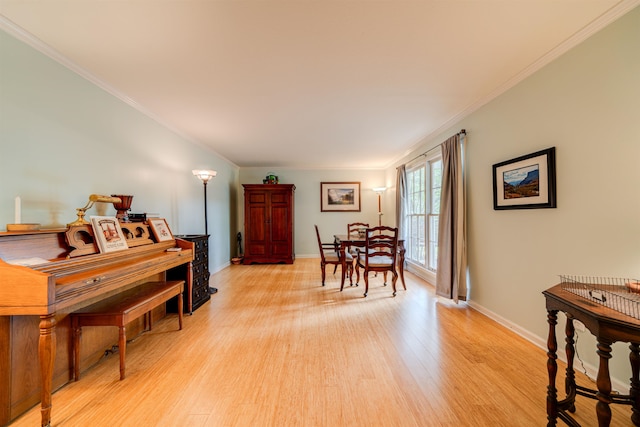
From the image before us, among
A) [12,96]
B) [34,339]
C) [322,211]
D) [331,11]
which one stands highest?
[331,11]

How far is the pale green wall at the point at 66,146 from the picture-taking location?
5.40ft

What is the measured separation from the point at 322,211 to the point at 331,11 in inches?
209

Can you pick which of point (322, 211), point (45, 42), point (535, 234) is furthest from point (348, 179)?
point (45, 42)

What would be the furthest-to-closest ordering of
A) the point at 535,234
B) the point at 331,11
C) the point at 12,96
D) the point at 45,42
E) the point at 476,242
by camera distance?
the point at 476,242, the point at 535,234, the point at 45,42, the point at 12,96, the point at 331,11

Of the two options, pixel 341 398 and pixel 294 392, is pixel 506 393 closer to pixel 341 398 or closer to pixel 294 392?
pixel 341 398

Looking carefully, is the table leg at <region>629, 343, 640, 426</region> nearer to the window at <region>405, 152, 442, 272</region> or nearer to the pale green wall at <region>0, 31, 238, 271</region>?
the window at <region>405, 152, 442, 272</region>

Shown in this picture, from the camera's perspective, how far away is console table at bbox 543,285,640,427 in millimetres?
1001

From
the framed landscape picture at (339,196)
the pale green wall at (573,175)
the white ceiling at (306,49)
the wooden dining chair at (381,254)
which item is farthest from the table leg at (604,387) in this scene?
the framed landscape picture at (339,196)

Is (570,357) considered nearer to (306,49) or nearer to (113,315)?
(306,49)

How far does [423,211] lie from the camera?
4.57 metres

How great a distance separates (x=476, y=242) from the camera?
2.91m

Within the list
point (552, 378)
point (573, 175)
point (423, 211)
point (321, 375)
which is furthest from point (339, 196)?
point (552, 378)

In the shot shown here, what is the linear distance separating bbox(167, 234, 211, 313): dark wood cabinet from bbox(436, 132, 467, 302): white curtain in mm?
3145

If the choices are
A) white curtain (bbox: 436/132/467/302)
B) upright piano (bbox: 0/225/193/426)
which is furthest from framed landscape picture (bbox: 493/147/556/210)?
upright piano (bbox: 0/225/193/426)
